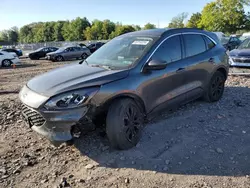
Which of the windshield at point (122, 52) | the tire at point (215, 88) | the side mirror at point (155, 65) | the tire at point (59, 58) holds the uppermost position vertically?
the windshield at point (122, 52)

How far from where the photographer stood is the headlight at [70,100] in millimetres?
3277

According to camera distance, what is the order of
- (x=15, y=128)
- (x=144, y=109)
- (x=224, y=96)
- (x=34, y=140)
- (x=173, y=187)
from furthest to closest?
(x=224, y=96) → (x=15, y=128) → (x=34, y=140) → (x=144, y=109) → (x=173, y=187)

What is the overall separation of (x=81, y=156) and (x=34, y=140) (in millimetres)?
1032

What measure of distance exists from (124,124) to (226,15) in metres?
60.4

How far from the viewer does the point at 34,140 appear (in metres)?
4.33

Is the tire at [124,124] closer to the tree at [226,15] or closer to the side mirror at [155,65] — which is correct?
the side mirror at [155,65]

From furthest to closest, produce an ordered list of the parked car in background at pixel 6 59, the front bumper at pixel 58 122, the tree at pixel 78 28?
the tree at pixel 78 28, the parked car in background at pixel 6 59, the front bumper at pixel 58 122

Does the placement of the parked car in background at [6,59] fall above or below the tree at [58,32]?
below

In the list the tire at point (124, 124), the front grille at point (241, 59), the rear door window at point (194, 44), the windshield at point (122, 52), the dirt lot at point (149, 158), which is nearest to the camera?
the dirt lot at point (149, 158)

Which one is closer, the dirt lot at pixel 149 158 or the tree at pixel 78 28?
the dirt lot at pixel 149 158

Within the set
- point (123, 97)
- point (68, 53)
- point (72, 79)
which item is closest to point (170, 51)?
point (123, 97)

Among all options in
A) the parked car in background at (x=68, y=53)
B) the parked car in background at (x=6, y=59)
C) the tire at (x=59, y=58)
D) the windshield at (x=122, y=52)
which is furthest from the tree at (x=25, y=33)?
the windshield at (x=122, y=52)

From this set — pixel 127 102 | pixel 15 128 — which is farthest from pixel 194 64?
pixel 15 128

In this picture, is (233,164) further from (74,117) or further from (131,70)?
(74,117)
